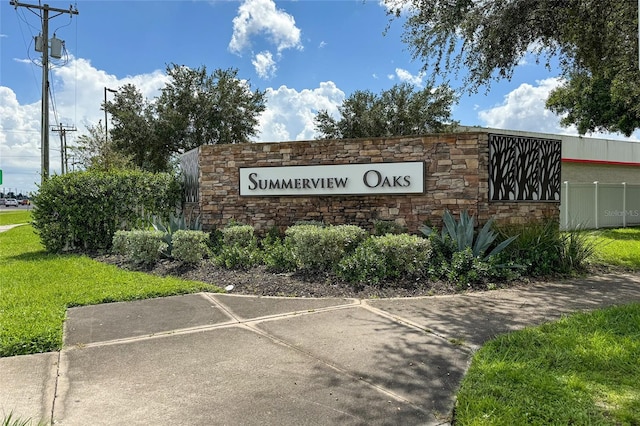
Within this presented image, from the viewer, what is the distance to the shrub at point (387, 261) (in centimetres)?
662

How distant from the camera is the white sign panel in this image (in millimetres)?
8445

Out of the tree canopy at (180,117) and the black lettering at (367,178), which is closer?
the black lettering at (367,178)

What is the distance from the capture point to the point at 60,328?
14.8 feet

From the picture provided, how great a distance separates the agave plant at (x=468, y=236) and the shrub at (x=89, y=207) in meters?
7.01

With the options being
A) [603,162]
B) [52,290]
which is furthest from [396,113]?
[52,290]

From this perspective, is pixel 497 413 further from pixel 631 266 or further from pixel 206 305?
pixel 631 266

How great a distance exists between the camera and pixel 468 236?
7.41 m

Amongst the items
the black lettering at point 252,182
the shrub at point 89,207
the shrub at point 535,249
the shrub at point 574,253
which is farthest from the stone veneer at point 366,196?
the shrub at point 89,207

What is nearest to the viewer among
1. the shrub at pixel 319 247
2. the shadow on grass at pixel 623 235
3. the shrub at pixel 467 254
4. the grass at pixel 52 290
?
the grass at pixel 52 290

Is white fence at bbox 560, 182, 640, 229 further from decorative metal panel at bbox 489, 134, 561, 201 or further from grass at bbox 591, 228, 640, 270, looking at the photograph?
decorative metal panel at bbox 489, 134, 561, 201

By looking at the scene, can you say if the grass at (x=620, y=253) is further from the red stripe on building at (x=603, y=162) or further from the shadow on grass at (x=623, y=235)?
the red stripe on building at (x=603, y=162)

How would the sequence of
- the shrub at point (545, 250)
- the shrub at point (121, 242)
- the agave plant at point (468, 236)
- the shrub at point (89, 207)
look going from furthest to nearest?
the shrub at point (89, 207) < the shrub at point (121, 242) < the shrub at point (545, 250) < the agave plant at point (468, 236)

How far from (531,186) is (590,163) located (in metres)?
14.1

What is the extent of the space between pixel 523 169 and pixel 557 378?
6172 mm
